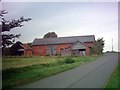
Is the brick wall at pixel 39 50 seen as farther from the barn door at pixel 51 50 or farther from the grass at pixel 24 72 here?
the grass at pixel 24 72

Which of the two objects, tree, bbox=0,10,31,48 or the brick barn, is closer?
tree, bbox=0,10,31,48

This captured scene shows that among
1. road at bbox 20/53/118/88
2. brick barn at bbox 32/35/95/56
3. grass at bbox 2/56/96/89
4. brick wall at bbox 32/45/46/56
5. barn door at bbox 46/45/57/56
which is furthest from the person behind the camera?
brick wall at bbox 32/45/46/56

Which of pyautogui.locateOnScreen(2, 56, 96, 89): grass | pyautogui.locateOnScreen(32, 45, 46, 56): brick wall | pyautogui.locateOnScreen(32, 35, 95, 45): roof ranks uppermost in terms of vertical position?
pyautogui.locateOnScreen(32, 35, 95, 45): roof

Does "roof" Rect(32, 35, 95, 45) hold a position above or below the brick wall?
above

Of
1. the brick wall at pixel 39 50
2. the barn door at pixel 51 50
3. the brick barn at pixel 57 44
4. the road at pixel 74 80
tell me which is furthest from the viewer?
the brick wall at pixel 39 50

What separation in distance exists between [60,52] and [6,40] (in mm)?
63037

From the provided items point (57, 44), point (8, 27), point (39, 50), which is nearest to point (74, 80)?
point (8, 27)

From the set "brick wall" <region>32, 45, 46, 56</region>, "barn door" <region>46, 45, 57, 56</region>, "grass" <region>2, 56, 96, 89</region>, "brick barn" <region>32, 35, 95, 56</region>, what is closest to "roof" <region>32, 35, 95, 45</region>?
"brick barn" <region>32, 35, 95, 56</region>

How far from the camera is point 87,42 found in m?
81.8

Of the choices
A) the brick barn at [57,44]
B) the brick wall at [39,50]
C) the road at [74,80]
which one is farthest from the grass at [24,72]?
the brick wall at [39,50]

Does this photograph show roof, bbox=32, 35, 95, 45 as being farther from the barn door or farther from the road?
the road

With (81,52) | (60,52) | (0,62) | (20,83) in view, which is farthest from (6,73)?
(60,52)

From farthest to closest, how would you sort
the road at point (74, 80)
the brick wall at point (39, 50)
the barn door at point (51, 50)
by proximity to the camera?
the brick wall at point (39, 50), the barn door at point (51, 50), the road at point (74, 80)

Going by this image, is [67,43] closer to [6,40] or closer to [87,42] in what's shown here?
[87,42]
